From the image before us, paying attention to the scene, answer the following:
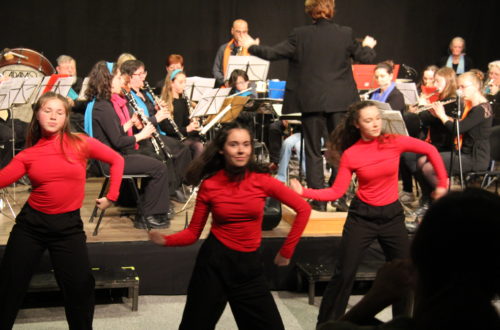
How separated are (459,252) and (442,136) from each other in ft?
16.8

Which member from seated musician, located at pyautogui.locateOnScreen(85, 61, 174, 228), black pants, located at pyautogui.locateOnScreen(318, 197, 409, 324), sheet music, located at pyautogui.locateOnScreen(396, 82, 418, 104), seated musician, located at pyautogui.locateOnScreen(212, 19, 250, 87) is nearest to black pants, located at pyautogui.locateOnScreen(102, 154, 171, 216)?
seated musician, located at pyautogui.locateOnScreen(85, 61, 174, 228)

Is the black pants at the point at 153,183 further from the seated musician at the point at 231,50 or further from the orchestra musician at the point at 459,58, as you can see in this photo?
the orchestra musician at the point at 459,58

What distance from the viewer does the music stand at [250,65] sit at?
24.8 feet

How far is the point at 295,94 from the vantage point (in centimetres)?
521

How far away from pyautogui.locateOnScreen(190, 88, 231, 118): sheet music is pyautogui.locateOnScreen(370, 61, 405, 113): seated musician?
1.60 metres

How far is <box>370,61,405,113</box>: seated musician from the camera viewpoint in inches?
261

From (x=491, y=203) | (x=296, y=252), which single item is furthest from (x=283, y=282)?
(x=491, y=203)

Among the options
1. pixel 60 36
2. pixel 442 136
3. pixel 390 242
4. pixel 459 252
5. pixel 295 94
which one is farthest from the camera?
pixel 60 36

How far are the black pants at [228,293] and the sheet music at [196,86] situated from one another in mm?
4549

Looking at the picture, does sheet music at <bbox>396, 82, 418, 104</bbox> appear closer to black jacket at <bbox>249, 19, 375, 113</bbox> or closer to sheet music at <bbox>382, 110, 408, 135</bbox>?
black jacket at <bbox>249, 19, 375, 113</bbox>

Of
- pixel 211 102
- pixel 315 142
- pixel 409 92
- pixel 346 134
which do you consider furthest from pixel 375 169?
pixel 409 92

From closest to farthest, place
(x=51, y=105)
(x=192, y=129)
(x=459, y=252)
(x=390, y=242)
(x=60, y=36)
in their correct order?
(x=459, y=252) → (x=51, y=105) → (x=390, y=242) → (x=192, y=129) → (x=60, y=36)

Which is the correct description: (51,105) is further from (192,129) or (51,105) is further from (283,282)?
(192,129)

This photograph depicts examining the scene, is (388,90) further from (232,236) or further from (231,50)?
(232,236)
